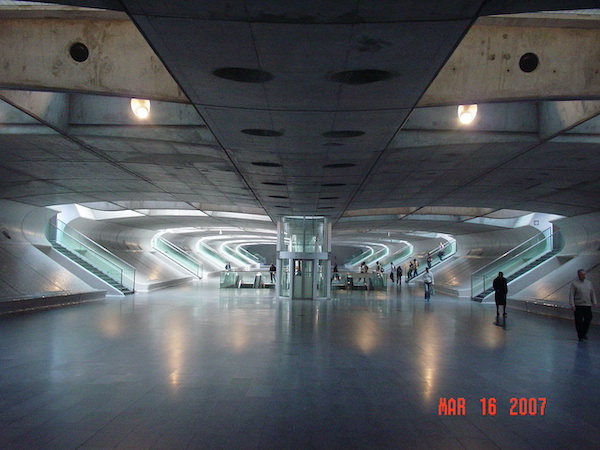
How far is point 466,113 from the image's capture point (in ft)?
28.6

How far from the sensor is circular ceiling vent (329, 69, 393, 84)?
529cm

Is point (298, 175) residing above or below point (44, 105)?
below

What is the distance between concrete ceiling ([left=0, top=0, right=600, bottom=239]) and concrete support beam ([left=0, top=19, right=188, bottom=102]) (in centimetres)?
1

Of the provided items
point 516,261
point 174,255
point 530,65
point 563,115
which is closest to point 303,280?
point 516,261

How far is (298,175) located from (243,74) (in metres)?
6.94

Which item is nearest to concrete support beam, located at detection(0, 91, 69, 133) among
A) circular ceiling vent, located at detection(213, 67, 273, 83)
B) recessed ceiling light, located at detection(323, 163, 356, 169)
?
circular ceiling vent, located at detection(213, 67, 273, 83)

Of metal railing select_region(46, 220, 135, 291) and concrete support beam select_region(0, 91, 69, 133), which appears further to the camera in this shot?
metal railing select_region(46, 220, 135, 291)

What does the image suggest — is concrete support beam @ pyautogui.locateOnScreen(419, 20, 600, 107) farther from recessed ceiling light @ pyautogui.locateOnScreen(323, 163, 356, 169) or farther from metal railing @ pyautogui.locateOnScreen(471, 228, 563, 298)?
metal railing @ pyautogui.locateOnScreen(471, 228, 563, 298)

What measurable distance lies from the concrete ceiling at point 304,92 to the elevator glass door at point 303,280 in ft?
29.0

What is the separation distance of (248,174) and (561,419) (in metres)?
8.82

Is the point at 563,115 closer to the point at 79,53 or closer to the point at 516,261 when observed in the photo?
the point at 79,53

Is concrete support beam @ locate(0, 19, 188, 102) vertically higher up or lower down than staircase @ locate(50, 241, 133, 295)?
higher up

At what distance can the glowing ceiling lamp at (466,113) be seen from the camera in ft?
28.5

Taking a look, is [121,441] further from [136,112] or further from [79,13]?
[136,112]
